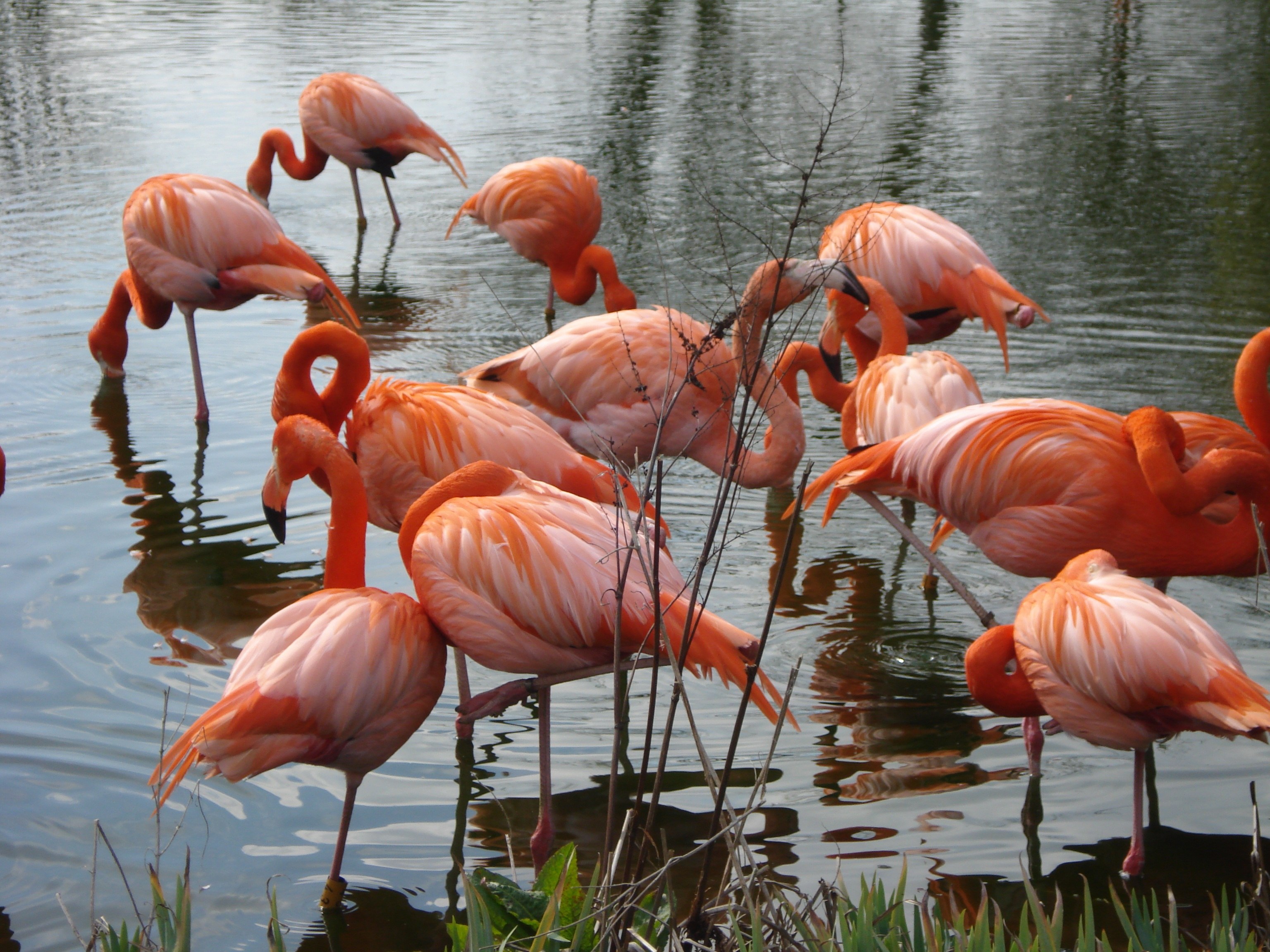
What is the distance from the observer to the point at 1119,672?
8.75ft

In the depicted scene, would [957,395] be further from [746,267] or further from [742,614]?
[746,267]

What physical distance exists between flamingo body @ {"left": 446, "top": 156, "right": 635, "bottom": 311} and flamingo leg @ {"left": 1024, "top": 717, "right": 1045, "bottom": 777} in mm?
4002

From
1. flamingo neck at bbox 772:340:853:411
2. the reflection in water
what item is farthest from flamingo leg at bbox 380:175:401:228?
flamingo neck at bbox 772:340:853:411

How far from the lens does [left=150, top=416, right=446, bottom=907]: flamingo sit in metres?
2.49

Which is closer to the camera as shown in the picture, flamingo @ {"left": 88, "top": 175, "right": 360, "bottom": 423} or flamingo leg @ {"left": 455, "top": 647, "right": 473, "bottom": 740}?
flamingo leg @ {"left": 455, "top": 647, "right": 473, "bottom": 740}

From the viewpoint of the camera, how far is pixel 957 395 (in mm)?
4047

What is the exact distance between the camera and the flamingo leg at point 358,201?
8.64 meters

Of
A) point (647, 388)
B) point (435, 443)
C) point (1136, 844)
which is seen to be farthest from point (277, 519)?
point (1136, 844)

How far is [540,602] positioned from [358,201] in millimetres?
6527

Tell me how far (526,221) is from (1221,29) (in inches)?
551

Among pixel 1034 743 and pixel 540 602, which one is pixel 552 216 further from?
pixel 1034 743

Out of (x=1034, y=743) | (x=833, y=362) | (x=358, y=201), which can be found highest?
(x=833, y=362)

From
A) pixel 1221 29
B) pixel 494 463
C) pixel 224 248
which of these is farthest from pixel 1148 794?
pixel 1221 29

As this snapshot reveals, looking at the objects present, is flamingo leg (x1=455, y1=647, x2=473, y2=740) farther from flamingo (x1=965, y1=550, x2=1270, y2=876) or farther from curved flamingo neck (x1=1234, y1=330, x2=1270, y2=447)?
curved flamingo neck (x1=1234, y1=330, x2=1270, y2=447)
